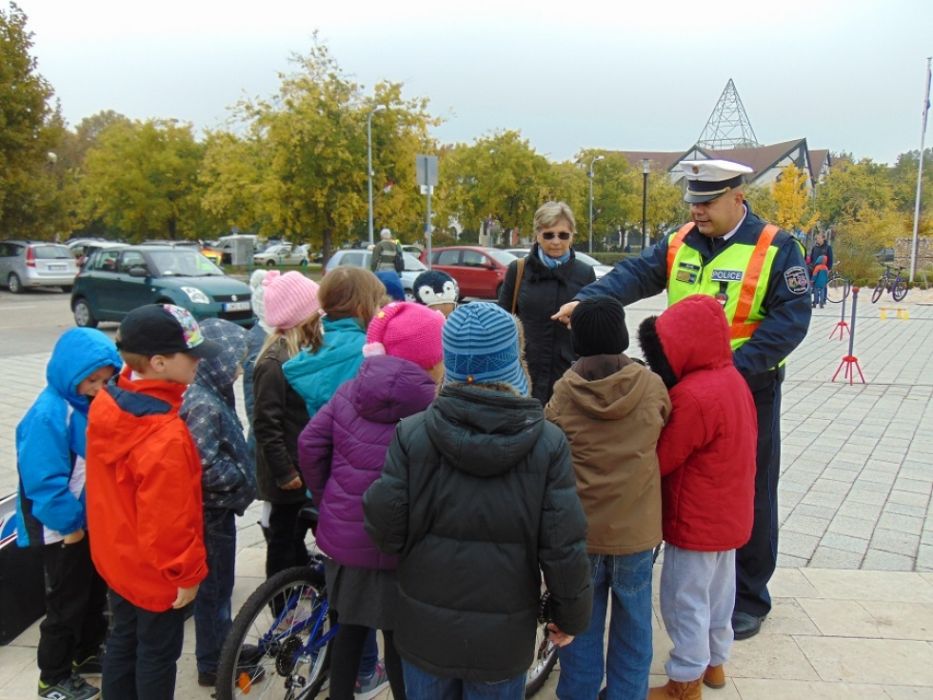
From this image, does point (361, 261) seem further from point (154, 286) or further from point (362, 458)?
point (362, 458)

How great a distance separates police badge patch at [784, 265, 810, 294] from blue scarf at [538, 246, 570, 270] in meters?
1.40

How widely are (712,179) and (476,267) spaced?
16483 mm

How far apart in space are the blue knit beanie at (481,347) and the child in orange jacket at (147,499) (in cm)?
96

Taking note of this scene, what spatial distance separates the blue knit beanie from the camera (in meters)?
1.95

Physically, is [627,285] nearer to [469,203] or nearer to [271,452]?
[271,452]

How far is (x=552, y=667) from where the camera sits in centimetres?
301

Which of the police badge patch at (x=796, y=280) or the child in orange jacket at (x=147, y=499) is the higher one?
the police badge patch at (x=796, y=280)

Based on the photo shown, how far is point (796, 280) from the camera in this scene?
298 cm

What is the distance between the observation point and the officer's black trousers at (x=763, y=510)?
3180 mm

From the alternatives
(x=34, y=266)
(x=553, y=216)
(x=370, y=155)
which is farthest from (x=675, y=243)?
(x=34, y=266)

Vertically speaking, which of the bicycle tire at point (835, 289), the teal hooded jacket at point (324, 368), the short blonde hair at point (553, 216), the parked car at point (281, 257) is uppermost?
the short blonde hair at point (553, 216)

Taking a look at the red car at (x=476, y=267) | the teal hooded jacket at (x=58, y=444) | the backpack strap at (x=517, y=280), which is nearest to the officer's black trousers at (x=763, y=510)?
the backpack strap at (x=517, y=280)

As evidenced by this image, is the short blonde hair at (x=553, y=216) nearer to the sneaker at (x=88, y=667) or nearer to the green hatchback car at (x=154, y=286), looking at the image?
the sneaker at (x=88, y=667)

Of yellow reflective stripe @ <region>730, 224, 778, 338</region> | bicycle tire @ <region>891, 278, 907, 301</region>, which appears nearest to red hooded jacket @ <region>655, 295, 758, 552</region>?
yellow reflective stripe @ <region>730, 224, 778, 338</region>
